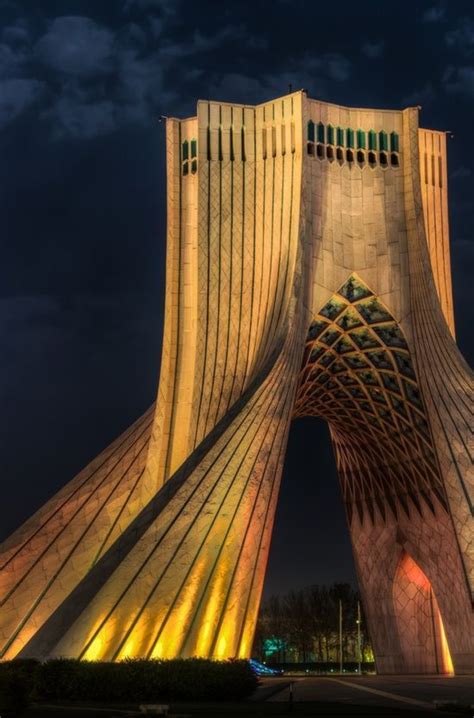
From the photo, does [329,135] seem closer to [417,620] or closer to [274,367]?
[274,367]

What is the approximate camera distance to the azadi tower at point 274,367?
68.1 feet

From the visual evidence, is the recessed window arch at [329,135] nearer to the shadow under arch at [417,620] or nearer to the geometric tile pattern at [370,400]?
the geometric tile pattern at [370,400]

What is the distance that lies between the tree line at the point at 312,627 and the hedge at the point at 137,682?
158 ft

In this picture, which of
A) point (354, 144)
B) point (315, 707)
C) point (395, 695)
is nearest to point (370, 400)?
point (354, 144)

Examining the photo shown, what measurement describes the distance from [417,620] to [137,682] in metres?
19.0

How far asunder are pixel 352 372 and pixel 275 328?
504cm

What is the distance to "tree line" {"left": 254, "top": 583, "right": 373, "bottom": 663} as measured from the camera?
6781 centimetres

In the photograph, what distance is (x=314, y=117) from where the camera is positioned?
1060 inches

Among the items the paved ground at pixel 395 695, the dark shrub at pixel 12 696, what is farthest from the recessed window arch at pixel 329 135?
the dark shrub at pixel 12 696

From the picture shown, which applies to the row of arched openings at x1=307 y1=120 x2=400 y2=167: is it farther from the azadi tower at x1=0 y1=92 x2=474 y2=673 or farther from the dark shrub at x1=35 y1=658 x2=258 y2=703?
the dark shrub at x1=35 y1=658 x2=258 y2=703

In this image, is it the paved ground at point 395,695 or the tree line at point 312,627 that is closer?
the paved ground at point 395,695

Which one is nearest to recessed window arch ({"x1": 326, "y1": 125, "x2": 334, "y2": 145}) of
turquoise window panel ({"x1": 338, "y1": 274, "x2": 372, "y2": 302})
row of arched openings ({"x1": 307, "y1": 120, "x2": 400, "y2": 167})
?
row of arched openings ({"x1": 307, "y1": 120, "x2": 400, "y2": 167})

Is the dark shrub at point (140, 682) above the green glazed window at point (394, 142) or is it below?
below

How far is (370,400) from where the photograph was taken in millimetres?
29375
